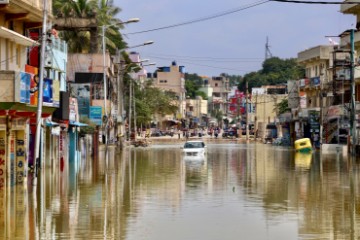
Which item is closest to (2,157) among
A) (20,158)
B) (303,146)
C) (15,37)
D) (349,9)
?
(20,158)

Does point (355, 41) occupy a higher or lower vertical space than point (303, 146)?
higher

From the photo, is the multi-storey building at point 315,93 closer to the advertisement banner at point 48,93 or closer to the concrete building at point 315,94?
the concrete building at point 315,94

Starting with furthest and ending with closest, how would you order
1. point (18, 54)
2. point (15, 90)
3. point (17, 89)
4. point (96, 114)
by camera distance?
point (96, 114)
point (18, 54)
point (17, 89)
point (15, 90)

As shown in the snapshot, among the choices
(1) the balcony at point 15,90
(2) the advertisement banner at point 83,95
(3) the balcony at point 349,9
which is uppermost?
(3) the balcony at point 349,9

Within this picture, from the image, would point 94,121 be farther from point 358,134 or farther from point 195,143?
point 358,134

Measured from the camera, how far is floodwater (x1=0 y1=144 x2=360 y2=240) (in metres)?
19.7

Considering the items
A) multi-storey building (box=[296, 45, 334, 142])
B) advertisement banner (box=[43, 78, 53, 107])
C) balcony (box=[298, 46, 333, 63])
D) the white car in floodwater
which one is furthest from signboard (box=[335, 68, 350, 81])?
advertisement banner (box=[43, 78, 53, 107])

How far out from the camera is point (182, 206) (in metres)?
25.6

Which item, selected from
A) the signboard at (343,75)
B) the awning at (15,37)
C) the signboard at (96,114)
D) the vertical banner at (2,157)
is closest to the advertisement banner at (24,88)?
the vertical banner at (2,157)

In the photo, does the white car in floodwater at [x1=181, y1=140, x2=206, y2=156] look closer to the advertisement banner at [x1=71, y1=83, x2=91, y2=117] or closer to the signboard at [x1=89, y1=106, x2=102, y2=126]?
the signboard at [x1=89, y1=106, x2=102, y2=126]

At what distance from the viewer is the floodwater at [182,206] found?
19.7 m

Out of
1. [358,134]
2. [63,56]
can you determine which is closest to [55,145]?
[63,56]

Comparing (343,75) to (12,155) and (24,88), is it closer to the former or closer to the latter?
(12,155)

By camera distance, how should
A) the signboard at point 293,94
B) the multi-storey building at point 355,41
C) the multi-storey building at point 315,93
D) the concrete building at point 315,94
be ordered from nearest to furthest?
the multi-storey building at point 355,41 < the concrete building at point 315,94 < the multi-storey building at point 315,93 < the signboard at point 293,94
